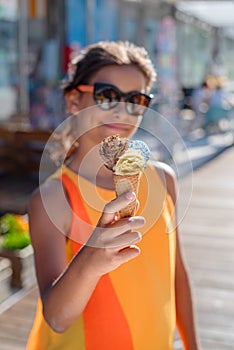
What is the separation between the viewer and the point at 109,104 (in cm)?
157

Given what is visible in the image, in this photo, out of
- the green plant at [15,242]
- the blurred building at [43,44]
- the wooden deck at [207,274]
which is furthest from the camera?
the blurred building at [43,44]

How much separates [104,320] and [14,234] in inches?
127

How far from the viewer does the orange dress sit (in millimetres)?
1458

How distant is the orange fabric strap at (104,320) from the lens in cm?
146

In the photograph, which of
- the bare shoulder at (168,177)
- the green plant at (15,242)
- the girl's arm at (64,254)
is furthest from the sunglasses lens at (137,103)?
the green plant at (15,242)

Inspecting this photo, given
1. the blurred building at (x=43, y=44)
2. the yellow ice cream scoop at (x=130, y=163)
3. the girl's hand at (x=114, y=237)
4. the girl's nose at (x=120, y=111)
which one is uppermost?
the yellow ice cream scoop at (x=130, y=163)

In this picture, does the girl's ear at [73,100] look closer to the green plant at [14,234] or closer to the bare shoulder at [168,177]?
the bare shoulder at [168,177]

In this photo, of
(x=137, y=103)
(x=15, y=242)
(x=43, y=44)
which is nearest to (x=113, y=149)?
(x=137, y=103)

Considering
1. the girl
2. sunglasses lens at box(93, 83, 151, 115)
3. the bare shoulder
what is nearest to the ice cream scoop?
the girl

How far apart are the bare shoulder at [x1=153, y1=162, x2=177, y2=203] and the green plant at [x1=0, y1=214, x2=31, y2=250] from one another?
9.14 feet

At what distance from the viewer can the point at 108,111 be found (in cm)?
156

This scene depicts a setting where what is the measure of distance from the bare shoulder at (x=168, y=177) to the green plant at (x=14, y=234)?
2785 mm

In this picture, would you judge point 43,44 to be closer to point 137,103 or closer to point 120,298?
point 137,103

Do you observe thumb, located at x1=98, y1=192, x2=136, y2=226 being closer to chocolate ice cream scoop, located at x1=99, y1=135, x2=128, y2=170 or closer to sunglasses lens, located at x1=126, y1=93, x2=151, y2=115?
chocolate ice cream scoop, located at x1=99, y1=135, x2=128, y2=170
